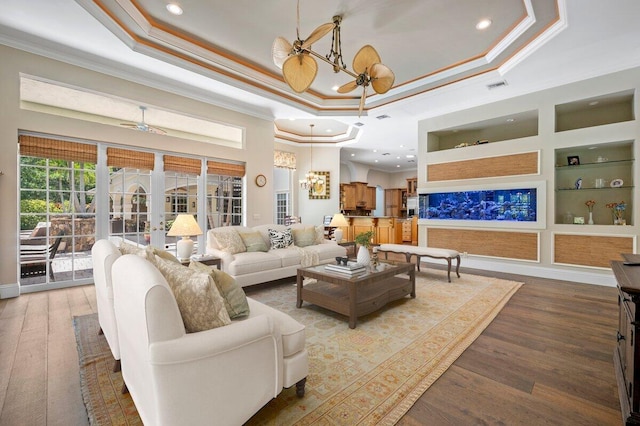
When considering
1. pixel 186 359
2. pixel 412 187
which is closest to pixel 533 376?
pixel 186 359

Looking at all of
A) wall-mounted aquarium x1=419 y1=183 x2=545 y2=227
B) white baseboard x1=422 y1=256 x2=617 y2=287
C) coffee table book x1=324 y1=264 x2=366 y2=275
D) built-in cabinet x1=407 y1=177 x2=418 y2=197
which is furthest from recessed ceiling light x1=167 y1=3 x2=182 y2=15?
built-in cabinet x1=407 y1=177 x2=418 y2=197

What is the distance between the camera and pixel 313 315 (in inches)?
120

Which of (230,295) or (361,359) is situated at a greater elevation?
(230,295)

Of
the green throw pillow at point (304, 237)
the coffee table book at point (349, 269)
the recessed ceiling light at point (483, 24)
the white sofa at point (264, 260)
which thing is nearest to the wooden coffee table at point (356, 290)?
the coffee table book at point (349, 269)

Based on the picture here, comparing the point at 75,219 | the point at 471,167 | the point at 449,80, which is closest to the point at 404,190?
the point at 471,167

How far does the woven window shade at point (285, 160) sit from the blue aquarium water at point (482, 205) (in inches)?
168

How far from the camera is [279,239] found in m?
4.56

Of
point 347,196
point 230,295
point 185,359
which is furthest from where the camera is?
point 347,196

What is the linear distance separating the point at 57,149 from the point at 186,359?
438cm

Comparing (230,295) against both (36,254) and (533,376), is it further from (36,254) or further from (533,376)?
(36,254)

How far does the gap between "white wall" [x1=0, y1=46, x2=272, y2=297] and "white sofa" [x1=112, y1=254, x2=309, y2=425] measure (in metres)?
3.45

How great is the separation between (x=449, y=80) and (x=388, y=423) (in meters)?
5.14

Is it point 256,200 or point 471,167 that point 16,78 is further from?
point 471,167

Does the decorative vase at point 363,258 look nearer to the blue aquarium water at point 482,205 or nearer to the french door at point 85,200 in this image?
the blue aquarium water at point 482,205
